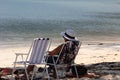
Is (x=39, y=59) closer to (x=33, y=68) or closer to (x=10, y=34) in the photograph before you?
(x=33, y=68)

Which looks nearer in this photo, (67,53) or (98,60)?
(67,53)

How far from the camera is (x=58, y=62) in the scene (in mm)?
7910

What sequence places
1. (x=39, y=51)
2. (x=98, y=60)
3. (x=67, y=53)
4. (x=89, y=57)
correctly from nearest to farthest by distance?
(x=39, y=51) → (x=67, y=53) → (x=98, y=60) → (x=89, y=57)

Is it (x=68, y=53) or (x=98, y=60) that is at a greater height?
(x=68, y=53)

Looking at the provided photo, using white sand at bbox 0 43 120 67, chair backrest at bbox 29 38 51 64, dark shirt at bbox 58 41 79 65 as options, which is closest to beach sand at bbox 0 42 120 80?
white sand at bbox 0 43 120 67

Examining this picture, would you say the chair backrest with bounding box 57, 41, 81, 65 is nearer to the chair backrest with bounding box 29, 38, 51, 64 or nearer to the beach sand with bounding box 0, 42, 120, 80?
the chair backrest with bounding box 29, 38, 51, 64

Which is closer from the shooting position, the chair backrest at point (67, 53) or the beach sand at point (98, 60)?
the chair backrest at point (67, 53)

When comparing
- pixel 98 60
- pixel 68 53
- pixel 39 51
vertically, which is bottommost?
pixel 98 60

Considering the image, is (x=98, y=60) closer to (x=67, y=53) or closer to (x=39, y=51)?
(x=67, y=53)

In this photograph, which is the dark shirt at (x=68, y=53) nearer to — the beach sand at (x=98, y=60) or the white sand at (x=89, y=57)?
the beach sand at (x=98, y=60)

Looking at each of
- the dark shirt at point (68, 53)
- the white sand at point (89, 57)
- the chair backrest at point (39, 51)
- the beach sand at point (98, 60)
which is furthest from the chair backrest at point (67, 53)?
the white sand at point (89, 57)

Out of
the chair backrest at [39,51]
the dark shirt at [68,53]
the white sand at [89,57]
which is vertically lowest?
the white sand at [89,57]

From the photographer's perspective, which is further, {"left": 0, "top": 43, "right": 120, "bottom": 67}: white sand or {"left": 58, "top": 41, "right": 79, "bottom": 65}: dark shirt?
{"left": 0, "top": 43, "right": 120, "bottom": 67}: white sand

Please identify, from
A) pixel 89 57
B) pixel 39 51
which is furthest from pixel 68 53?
pixel 89 57
